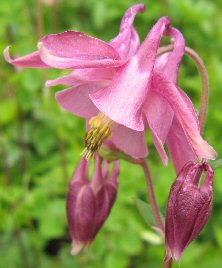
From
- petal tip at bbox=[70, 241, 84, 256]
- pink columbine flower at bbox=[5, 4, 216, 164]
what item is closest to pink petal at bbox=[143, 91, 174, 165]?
pink columbine flower at bbox=[5, 4, 216, 164]

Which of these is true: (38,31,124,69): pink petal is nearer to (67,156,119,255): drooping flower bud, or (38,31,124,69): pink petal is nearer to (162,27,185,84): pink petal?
(162,27,185,84): pink petal

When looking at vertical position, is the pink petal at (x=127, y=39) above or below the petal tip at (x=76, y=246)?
above

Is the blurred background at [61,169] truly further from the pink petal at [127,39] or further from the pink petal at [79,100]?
the pink petal at [127,39]

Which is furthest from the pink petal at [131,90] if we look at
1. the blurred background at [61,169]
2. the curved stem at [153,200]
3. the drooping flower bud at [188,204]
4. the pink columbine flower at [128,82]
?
the blurred background at [61,169]

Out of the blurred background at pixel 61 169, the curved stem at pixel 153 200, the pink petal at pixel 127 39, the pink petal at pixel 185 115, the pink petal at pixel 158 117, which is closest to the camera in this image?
the pink petal at pixel 185 115

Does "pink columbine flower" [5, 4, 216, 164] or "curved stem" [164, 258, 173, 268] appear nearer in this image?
"pink columbine flower" [5, 4, 216, 164]
